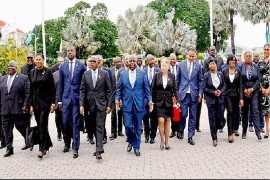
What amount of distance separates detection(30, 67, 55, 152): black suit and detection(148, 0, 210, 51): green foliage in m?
57.0

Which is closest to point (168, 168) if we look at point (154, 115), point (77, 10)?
A: point (154, 115)

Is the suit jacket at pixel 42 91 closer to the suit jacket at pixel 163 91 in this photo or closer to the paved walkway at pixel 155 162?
the paved walkway at pixel 155 162

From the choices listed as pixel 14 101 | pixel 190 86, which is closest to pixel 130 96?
pixel 190 86

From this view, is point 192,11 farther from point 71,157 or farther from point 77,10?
point 71,157

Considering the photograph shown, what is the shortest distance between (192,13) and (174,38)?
29.7ft

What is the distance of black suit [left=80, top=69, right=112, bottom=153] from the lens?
29.4ft

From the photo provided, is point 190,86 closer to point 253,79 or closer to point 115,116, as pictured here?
point 253,79

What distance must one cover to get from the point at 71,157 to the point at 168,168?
2479 millimetres

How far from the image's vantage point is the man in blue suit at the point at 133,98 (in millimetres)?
9422

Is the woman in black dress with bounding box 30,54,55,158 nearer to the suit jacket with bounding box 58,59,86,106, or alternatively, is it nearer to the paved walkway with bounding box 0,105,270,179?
the suit jacket with bounding box 58,59,86,106

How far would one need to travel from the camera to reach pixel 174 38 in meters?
59.4

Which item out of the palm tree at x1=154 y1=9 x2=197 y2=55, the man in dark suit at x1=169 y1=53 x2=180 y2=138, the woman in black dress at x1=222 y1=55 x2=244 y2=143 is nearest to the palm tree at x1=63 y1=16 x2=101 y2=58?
the palm tree at x1=154 y1=9 x2=197 y2=55

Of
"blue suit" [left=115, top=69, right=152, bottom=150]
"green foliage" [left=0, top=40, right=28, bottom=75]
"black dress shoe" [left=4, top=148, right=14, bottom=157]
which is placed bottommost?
"black dress shoe" [left=4, top=148, right=14, bottom=157]

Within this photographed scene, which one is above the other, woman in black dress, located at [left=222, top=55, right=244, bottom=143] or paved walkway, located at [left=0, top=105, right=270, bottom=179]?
woman in black dress, located at [left=222, top=55, right=244, bottom=143]
